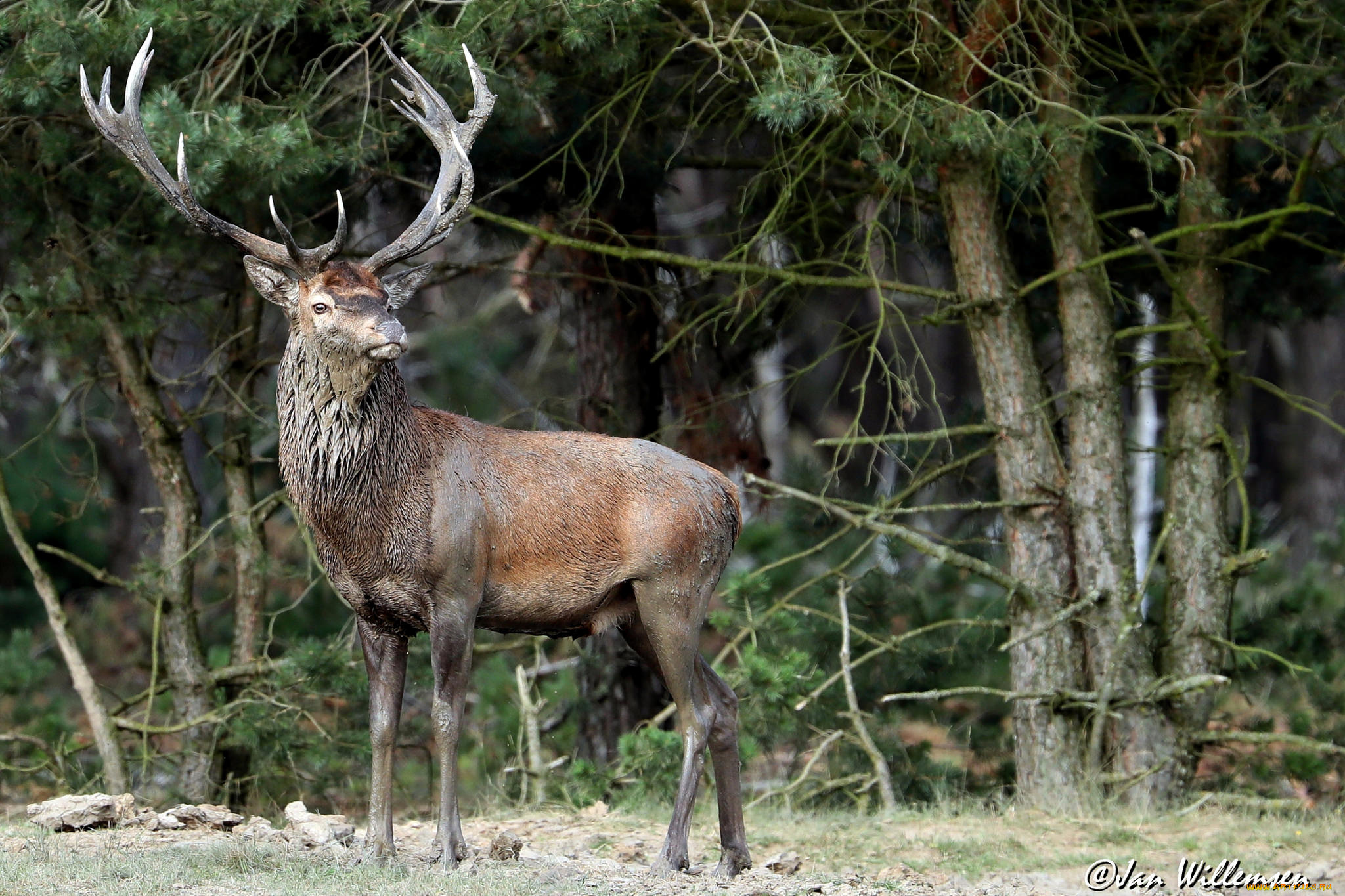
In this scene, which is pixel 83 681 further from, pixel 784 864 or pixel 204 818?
pixel 784 864

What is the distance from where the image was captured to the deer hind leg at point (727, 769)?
6957mm

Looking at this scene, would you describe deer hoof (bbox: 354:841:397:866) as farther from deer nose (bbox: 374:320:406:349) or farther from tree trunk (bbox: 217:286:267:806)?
tree trunk (bbox: 217:286:267:806)

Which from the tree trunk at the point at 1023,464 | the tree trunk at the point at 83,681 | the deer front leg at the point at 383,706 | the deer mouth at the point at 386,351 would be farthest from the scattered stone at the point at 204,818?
the tree trunk at the point at 1023,464

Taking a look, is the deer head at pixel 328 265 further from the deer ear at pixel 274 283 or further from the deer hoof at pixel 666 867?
the deer hoof at pixel 666 867

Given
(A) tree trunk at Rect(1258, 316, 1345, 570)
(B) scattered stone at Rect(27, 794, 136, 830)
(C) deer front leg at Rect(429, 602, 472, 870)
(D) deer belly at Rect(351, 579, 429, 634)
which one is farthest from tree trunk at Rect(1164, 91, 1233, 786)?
(A) tree trunk at Rect(1258, 316, 1345, 570)

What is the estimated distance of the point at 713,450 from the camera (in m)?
10.6

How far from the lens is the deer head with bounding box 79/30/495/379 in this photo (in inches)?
244

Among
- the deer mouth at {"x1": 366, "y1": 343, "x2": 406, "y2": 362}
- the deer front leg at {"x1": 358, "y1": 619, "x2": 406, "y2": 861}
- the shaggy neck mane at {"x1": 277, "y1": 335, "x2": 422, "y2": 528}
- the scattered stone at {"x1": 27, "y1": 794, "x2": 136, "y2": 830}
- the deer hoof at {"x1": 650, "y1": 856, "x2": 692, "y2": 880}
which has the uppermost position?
the deer mouth at {"x1": 366, "y1": 343, "x2": 406, "y2": 362}

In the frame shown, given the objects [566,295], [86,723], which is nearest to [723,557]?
[566,295]

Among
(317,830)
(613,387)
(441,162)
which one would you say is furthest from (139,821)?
(613,387)

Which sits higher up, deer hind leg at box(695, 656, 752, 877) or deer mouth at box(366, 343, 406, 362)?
deer mouth at box(366, 343, 406, 362)

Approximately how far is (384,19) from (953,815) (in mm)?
5983

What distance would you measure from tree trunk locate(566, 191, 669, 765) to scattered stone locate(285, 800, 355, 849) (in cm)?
348

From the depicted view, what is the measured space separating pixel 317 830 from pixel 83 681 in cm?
332
